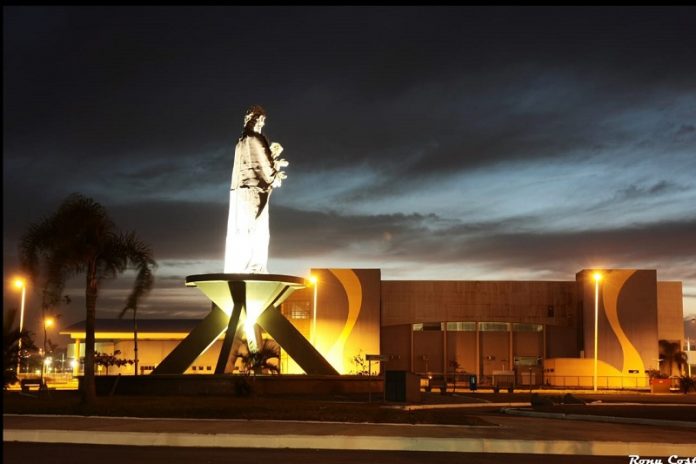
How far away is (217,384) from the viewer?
35750 millimetres

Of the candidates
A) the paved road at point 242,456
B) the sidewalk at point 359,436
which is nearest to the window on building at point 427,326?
the sidewalk at point 359,436

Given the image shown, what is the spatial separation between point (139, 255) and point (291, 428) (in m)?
12.9

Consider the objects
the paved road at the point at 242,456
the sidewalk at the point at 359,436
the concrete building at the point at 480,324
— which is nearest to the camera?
the paved road at the point at 242,456

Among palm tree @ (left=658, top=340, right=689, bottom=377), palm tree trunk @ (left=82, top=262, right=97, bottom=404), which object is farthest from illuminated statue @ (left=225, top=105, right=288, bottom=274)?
palm tree @ (left=658, top=340, right=689, bottom=377)

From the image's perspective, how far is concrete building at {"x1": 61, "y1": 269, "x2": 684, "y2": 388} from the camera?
7075cm

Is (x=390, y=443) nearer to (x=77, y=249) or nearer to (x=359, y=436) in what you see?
(x=359, y=436)

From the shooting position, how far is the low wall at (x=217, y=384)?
117ft

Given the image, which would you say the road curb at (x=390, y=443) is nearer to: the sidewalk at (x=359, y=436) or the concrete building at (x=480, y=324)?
the sidewalk at (x=359, y=436)

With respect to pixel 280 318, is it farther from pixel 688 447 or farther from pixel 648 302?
pixel 648 302

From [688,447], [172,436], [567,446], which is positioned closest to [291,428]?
[172,436]

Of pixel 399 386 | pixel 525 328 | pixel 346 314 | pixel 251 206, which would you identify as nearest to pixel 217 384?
pixel 399 386

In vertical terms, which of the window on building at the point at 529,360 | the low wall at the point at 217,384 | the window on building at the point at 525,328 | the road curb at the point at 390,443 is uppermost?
the window on building at the point at 525,328

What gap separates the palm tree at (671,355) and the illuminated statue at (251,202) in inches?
1855

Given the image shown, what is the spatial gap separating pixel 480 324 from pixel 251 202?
40.1 metres
